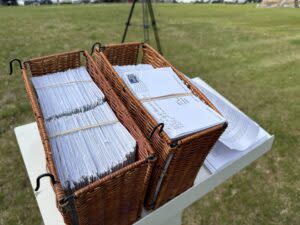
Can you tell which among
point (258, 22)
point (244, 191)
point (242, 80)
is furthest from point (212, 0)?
point (244, 191)

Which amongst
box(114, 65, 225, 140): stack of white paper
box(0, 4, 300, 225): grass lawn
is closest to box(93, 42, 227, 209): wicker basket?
box(114, 65, 225, 140): stack of white paper

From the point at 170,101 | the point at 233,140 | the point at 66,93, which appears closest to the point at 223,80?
the point at 233,140

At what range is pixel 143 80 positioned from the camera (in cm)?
169

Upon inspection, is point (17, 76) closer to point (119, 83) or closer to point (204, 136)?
point (119, 83)

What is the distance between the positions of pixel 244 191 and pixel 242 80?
8.89 ft

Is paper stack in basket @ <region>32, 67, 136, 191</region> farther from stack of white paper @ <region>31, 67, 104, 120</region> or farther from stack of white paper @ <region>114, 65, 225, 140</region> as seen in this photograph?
stack of white paper @ <region>114, 65, 225, 140</region>

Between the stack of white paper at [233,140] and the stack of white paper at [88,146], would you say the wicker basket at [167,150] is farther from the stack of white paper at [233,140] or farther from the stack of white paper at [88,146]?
the stack of white paper at [233,140]

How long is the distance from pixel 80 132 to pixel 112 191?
36 cm

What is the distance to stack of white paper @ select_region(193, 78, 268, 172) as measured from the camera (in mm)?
1916

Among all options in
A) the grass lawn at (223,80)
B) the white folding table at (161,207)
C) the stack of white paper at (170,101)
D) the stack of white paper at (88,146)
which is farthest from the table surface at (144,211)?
the grass lawn at (223,80)

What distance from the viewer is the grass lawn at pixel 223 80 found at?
105 inches

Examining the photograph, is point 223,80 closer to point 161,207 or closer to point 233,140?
point 233,140

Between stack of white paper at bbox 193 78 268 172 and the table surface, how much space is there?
37 millimetres

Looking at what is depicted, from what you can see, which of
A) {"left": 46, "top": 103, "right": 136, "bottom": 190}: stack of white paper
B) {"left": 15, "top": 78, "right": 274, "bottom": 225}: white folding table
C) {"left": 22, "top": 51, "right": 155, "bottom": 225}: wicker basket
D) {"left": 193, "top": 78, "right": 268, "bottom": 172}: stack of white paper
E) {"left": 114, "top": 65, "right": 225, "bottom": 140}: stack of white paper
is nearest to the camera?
{"left": 22, "top": 51, "right": 155, "bottom": 225}: wicker basket
